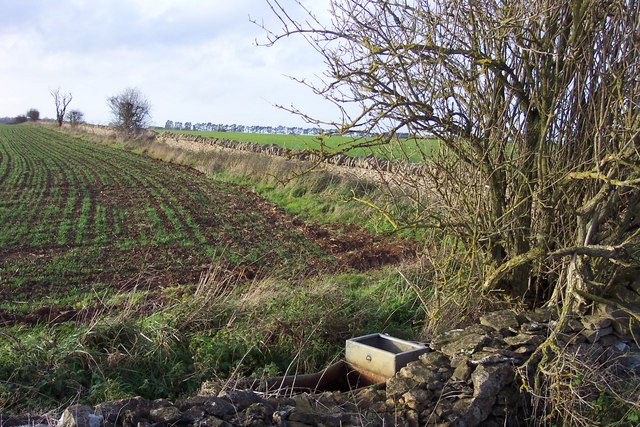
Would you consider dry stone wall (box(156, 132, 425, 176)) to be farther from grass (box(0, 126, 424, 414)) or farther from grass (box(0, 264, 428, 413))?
grass (box(0, 264, 428, 413))

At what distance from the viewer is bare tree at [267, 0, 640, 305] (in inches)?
224

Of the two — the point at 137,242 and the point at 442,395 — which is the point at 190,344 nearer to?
the point at 442,395

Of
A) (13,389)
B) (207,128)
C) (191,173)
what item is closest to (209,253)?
(13,389)

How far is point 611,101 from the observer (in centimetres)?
577

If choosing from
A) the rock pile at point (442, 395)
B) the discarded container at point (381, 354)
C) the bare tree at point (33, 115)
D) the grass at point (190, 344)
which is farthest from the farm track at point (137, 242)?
the bare tree at point (33, 115)

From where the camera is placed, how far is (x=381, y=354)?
18.1 ft

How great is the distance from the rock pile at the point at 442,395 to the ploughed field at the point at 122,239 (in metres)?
3.75

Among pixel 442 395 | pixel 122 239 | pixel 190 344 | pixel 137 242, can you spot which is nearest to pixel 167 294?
pixel 190 344

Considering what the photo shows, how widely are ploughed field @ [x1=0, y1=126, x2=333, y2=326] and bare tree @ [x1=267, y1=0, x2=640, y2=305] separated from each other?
4213mm

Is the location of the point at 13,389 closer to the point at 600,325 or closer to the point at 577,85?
the point at 600,325

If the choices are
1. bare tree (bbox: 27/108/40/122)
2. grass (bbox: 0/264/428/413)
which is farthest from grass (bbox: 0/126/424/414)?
bare tree (bbox: 27/108/40/122)

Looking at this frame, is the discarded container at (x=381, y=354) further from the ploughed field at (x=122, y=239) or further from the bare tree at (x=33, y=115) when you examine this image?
the bare tree at (x=33, y=115)

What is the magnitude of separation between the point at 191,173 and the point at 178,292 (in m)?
20.6

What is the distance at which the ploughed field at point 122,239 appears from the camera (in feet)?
34.4
